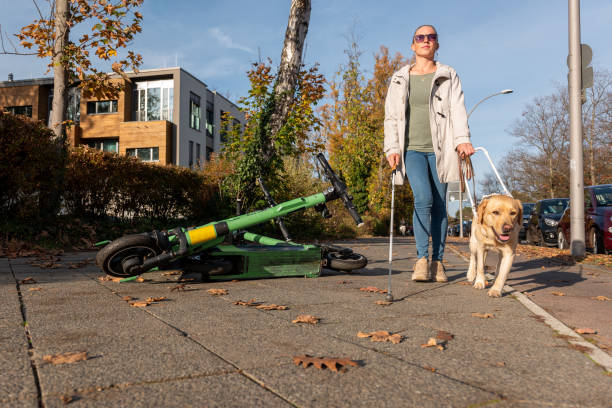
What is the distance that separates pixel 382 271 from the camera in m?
6.00

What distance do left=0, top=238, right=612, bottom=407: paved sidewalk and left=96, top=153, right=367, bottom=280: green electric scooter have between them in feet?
0.95

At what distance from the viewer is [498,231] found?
168 inches

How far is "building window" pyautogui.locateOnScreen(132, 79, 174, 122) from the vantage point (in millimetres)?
34906

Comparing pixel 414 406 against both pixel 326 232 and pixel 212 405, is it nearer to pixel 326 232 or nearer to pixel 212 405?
pixel 212 405

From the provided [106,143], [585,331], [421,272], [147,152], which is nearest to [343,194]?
[421,272]

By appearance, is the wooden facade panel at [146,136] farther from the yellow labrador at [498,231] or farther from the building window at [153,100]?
the yellow labrador at [498,231]

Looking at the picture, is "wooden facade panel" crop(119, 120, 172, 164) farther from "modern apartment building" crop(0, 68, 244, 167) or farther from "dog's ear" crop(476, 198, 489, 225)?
"dog's ear" crop(476, 198, 489, 225)

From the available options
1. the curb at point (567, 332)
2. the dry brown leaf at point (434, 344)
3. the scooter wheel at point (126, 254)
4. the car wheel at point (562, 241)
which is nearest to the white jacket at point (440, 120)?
the curb at point (567, 332)

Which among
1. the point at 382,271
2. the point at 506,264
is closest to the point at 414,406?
the point at 506,264

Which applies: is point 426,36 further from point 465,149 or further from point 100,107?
point 100,107

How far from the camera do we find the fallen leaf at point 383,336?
2541 millimetres

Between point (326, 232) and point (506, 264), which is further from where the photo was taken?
point (326, 232)

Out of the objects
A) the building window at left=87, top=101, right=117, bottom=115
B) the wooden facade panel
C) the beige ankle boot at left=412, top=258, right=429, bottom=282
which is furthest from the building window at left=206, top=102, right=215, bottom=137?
the beige ankle boot at left=412, top=258, right=429, bottom=282

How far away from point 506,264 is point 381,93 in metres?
24.4
